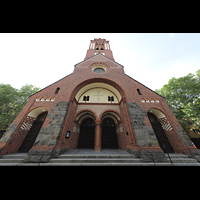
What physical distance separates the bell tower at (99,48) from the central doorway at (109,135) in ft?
53.4

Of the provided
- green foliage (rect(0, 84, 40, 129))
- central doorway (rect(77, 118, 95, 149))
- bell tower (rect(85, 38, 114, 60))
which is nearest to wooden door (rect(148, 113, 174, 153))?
central doorway (rect(77, 118, 95, 149))

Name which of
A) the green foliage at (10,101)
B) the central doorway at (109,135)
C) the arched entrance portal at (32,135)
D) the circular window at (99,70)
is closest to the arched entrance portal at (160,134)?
the central doorway at (109,135)

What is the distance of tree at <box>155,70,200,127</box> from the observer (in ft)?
30.7

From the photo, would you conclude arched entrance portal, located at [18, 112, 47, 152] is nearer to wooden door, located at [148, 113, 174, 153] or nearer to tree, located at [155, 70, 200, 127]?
wooden door, located at [148, 113, 174, 153]

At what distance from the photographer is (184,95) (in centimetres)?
1155

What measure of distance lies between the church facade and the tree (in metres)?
3.41

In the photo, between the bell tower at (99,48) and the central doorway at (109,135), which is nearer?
the central doorway at (109,135)

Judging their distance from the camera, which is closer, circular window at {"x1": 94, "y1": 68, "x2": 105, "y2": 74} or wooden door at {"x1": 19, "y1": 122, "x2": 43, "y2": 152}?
wooden door at {"x1": 19, "y1": 122, "x2": 43, "y2": 152}

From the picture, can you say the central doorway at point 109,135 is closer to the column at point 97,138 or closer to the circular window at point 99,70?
the column at point 97,138

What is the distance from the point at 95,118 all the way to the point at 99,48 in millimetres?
19966

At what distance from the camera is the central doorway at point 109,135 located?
1053cm

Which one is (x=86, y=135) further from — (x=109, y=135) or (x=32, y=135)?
(x=32, y=135)

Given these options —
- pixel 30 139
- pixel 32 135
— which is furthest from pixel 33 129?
pixel 30 139

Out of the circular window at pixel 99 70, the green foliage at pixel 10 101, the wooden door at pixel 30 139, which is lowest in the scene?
the wooden door at pixel 30 139
